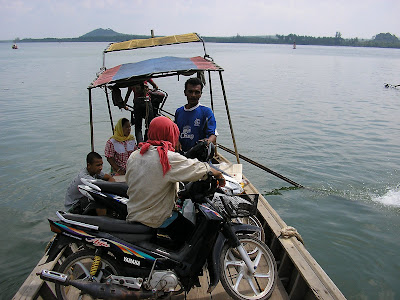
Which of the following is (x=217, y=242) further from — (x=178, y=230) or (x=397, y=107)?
(x=397, y=107)

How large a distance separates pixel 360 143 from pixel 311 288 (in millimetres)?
10766

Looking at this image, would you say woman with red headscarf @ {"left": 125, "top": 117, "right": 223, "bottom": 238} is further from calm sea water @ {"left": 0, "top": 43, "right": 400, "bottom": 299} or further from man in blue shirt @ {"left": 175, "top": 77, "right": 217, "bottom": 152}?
calm sea water @ {"left": 0, "top": 43, "right": 400, "bottom": 299}

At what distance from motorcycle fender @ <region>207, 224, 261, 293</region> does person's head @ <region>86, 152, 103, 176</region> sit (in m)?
1.74

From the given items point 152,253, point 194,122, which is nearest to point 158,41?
point 194,122

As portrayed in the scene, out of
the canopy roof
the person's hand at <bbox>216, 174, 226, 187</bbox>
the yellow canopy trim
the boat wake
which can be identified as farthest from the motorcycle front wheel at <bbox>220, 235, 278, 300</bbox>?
the boat wake

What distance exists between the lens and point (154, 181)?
2662mm

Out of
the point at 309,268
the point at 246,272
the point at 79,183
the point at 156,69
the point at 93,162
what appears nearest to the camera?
the point at 246,272

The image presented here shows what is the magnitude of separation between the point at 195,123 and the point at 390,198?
5848 mm

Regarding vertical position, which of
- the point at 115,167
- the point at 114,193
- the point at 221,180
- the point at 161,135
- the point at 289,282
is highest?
the point at 161,135

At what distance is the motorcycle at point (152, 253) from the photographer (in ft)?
9.09

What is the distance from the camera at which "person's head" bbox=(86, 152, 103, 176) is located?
12.6 feet

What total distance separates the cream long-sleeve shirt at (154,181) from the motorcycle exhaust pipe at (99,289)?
56 cm

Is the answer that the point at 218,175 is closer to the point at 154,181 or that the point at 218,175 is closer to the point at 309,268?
the point at 154,181

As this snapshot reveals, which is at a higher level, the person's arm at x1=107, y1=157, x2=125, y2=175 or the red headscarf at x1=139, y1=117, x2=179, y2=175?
the red headscarf at x1=139, y1=117, x2=179, y2=175
